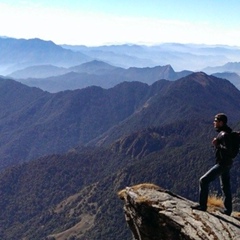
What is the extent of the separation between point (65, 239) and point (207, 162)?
81.8m

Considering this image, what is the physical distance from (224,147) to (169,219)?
407 centimetres

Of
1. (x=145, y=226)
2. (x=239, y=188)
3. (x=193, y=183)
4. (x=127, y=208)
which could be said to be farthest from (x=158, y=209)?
(x=193, y=183)

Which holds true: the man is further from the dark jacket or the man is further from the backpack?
the backpack

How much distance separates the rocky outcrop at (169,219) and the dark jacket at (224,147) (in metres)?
2.38

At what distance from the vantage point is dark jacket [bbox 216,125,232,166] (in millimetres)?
17562

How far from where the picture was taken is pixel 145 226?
60.0 ft

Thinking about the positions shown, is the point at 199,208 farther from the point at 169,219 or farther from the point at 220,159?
the point at 220,159

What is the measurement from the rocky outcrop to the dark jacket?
2384 mm

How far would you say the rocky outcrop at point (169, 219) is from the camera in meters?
15.6

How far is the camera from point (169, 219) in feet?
55.5

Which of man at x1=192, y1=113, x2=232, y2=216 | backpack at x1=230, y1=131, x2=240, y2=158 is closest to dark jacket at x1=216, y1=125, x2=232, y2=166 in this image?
man at x1=192, y1=113, x2=232, y2=216

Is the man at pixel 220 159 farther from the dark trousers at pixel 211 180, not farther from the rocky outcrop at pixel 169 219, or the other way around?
the rocky outcrop at pixel 169 219

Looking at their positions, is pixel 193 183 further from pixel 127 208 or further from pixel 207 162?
pixel 127 208

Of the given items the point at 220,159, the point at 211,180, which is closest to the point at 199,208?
the point at 211,180
